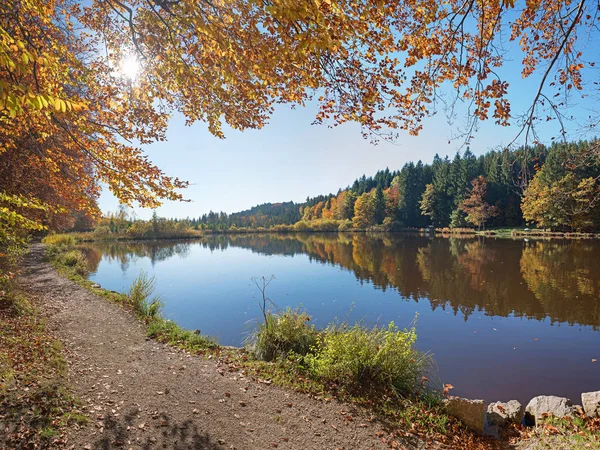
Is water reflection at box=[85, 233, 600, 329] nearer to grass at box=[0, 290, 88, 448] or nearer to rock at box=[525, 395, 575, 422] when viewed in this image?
rock at box=[525, 395, 575, 422]

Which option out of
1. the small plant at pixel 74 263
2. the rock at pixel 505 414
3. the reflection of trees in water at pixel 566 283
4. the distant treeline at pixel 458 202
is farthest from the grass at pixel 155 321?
the distant treeline at pixel 458 202

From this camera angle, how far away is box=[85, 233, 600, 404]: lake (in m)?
7.02

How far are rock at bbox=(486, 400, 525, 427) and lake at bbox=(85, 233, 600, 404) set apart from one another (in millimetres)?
836

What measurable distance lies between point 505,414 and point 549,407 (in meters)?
0.65

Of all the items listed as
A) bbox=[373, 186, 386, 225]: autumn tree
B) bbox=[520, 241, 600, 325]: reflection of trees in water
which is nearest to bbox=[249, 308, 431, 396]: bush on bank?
bbox=[520, 241, 600, 325]: reflection of trees in water

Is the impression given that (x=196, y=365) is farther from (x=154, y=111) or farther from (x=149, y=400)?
(x=154, y=111)

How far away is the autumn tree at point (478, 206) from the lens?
172 ft

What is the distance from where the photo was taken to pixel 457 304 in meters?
11.9

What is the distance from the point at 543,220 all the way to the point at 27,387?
2082 inches

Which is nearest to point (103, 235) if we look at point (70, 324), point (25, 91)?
point (70, 324)

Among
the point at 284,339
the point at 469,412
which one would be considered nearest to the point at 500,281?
the point at 469,412

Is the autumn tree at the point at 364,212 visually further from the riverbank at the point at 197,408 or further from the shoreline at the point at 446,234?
the riverbank at the point at 197,408

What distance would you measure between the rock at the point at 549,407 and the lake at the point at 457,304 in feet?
2.95

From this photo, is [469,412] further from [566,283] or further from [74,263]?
[74,263]
